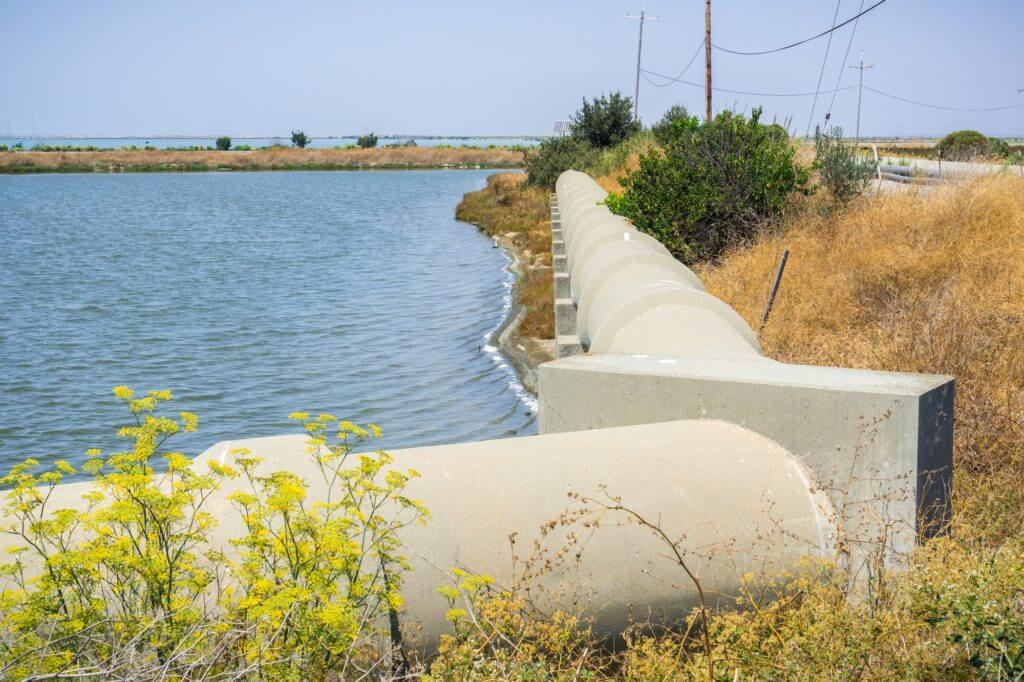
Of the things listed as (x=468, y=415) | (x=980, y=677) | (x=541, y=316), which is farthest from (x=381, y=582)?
(x=541, y=316)

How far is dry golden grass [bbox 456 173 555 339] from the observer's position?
17469 millimetres

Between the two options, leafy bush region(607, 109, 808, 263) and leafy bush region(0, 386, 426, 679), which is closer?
leafy bush region(0, 386, 426, 679)

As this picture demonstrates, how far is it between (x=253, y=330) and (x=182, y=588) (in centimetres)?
1678

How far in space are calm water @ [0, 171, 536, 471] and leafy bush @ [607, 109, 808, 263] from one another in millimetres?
3385

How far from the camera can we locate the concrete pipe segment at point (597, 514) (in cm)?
361

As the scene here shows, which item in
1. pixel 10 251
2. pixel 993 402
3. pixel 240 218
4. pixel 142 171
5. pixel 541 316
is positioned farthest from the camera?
pixel 142 171

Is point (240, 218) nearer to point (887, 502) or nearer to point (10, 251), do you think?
point (10, 251)

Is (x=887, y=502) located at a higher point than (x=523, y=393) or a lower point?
higher

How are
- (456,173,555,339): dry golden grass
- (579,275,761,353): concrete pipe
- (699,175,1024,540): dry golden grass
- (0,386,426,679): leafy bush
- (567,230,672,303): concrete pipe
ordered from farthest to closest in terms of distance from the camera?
(456,173,555,339): dry golden grass
(567,230,672,303): concrete pipe
(579,275,761,353): concrete pipe
(699,175,1024,540): dry golden grass
(0,386,426,679): leafy bush

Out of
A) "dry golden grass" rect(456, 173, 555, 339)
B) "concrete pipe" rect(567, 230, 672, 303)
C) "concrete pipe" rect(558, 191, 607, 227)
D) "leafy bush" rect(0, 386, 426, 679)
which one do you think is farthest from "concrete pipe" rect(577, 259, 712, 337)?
"dry golden grass" rect(456, 173, 555, 339)

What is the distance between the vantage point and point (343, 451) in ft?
11.8

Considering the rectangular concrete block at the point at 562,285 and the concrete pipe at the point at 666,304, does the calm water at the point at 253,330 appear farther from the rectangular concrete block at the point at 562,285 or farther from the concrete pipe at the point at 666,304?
the concrete pipe at the point at 666,304

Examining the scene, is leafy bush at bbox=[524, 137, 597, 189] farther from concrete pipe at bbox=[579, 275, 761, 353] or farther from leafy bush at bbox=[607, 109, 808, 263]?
concrete pipe at bbox=[579, 275, 761, 353]

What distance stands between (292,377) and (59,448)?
4.19 m
